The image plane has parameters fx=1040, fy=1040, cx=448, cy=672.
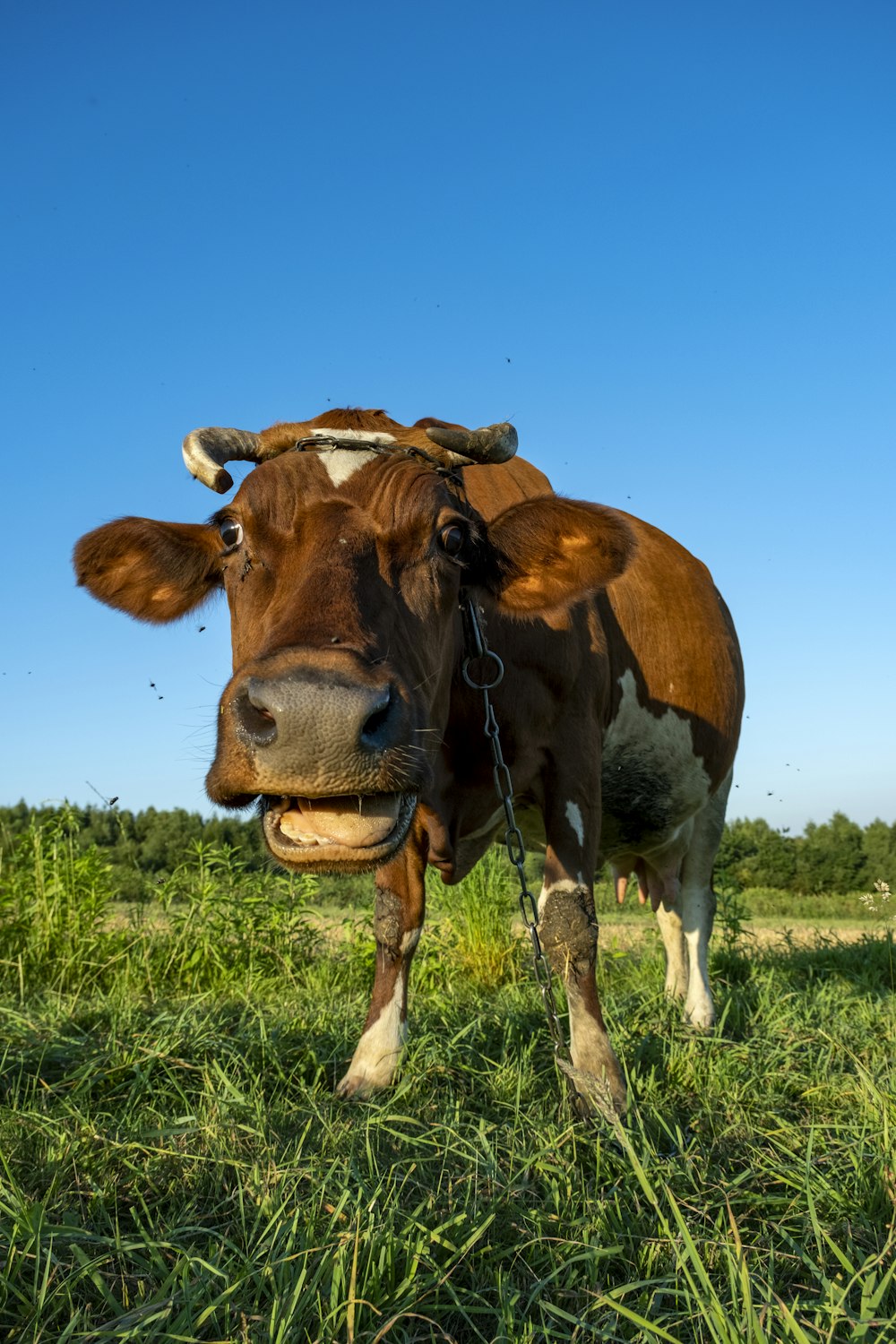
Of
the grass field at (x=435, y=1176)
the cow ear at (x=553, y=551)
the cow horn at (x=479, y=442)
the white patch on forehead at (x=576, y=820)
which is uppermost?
the cow horn at (x=479, y=442)

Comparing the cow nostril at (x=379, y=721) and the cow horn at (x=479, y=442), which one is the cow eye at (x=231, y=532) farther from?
the cow nostril at (x=379, y=721)

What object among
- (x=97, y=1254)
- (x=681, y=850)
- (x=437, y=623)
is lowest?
(x=97, y=1254)

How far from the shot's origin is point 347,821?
279 centimetres

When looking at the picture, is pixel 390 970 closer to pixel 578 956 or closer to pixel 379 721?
pixel 578 956

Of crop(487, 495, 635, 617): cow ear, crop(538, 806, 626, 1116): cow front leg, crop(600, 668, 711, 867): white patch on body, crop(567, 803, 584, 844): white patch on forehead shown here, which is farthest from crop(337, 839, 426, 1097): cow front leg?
crop(600, 668, 711, 867): white patch on body

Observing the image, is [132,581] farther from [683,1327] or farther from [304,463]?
[683,1327]

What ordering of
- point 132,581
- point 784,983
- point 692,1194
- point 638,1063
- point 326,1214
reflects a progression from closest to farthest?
1. point 326,1214
2. point 692,1194
3. point 638,1063
4. point 132,581
5. point 784,983

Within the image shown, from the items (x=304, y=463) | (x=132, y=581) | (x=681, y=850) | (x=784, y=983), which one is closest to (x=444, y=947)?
(x=681, y=850)

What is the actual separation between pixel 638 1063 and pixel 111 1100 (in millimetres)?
1907

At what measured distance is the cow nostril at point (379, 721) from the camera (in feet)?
8.47

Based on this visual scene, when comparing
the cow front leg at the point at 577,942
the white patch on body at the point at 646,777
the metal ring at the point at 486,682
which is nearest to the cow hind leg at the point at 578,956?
the cow front leg at the point at 577,942

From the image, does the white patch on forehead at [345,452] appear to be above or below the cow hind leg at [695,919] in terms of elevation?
above

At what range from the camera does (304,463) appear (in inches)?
135

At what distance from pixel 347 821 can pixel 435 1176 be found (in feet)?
3.16
